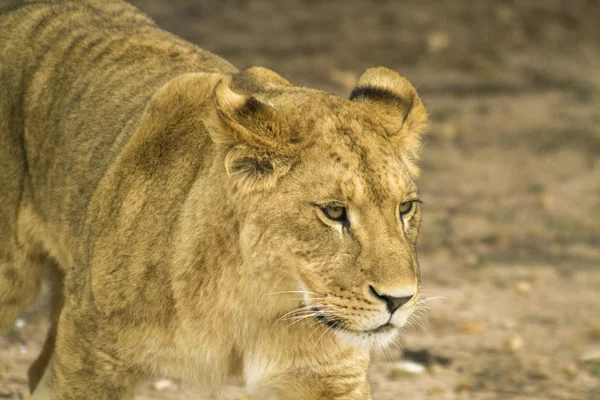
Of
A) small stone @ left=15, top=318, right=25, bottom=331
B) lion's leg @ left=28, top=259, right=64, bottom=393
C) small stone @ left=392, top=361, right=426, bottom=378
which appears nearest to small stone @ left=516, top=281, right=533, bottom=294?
small stone @ left=392, top=361, right=426, bottom=378

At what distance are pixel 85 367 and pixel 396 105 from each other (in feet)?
4.57

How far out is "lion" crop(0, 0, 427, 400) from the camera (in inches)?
127

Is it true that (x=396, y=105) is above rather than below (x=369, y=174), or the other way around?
above

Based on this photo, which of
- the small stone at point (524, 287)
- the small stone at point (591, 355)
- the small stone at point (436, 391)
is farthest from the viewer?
the small stone at point (524, 287)

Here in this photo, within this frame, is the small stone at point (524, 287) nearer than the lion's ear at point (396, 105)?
No

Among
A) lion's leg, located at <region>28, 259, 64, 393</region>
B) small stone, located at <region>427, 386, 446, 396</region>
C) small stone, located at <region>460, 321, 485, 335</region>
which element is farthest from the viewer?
small stone, located at <region>460, 321, 485, 335</region>

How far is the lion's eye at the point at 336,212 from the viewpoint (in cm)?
321

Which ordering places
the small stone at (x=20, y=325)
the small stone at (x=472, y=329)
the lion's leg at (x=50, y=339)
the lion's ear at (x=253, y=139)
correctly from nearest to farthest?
the lion's ear at (x=253, y=139) < the lion's leg at (x=50, y=339) < the small stone at (x=20, y=325) < the small stone at (x=472, y=329)

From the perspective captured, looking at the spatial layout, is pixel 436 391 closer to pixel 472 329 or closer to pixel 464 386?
pixel 464 386

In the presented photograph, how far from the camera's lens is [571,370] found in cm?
561

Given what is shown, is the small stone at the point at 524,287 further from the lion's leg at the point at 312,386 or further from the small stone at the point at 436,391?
the lion's leg at the point at 312,386

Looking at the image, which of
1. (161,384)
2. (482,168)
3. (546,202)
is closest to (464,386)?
(161,384)

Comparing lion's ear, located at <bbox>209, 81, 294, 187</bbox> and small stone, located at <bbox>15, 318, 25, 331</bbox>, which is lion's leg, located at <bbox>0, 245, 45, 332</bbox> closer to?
small stone, located at <bbox>15, 318, 25, 331</bbox>

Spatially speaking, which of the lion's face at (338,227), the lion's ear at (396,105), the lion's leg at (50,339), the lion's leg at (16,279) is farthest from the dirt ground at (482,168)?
the lion's face at (338,227)
